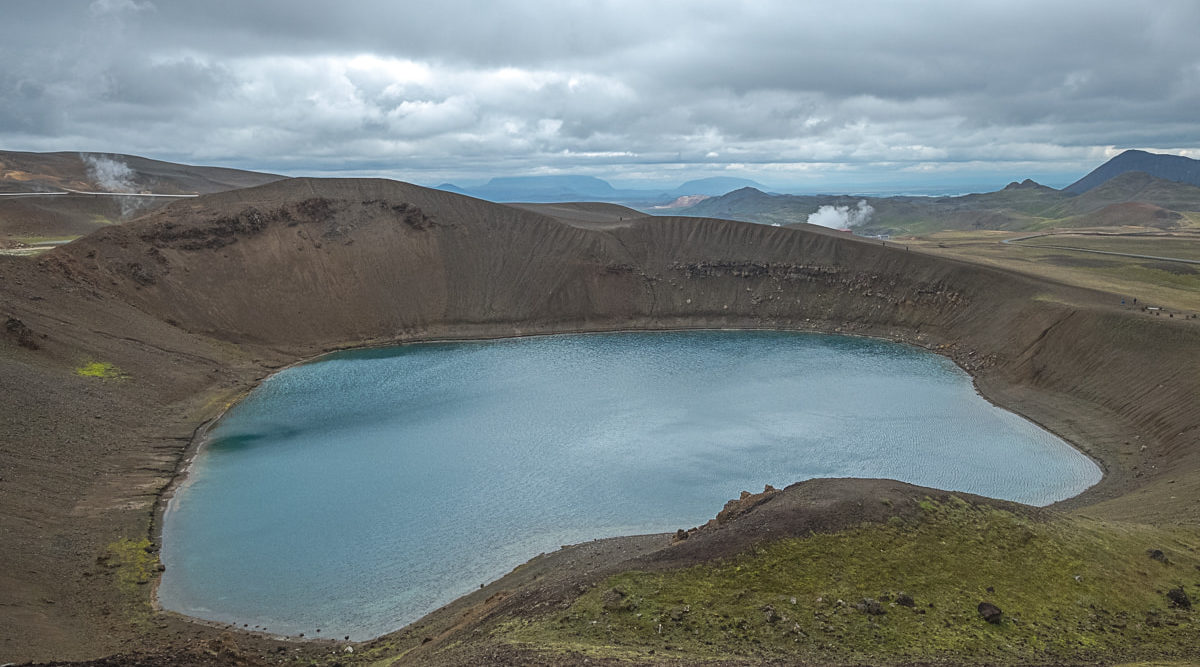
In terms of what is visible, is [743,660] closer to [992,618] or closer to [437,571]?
[992,618]

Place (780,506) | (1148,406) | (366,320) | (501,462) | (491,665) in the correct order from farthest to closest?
(366,320)
(1148,406)
(501,462)
(780,506)
(491,665)

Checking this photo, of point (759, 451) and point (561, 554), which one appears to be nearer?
point (561, 554)

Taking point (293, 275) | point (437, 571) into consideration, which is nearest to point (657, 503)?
point (437, 571)

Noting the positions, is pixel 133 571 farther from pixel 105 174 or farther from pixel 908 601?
pixel 105 174

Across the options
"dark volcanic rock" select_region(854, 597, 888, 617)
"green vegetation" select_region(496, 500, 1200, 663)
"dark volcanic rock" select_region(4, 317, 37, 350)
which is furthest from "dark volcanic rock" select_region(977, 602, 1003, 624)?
"dark volcanic rock" select_region(4, 317, 37, 350)

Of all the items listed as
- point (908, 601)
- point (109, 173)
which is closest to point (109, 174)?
point (109, 173)

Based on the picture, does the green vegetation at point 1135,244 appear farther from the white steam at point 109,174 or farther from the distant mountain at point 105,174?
the white steam at point 109,174

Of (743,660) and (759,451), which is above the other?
(743,660)
